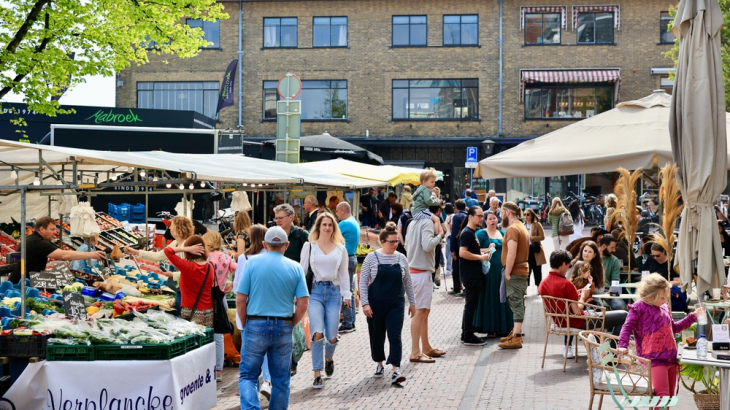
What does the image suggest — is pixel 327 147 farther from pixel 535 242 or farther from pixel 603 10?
pixel 603 10

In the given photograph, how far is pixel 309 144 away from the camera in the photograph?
2541 cm

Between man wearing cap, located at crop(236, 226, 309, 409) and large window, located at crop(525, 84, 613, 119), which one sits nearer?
man wearing cap, located at crop(236, 226, 309, 409)

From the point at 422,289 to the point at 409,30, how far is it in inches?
1136

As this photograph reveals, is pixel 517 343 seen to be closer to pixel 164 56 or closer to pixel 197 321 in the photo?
pixel 197 321

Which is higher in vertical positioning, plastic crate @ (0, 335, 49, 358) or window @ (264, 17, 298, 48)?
window @ (264, 17, 298, 48)

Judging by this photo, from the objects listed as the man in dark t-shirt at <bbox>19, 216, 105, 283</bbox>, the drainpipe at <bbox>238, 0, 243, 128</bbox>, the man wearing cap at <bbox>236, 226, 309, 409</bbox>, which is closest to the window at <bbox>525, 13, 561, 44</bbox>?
the drainpipe at <bbox>238, 0, 243, 128</bbox>

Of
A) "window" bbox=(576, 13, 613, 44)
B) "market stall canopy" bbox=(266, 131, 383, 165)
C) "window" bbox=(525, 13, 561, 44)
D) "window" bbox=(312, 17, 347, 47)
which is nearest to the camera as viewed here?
"market stall canopy" bbox=(266, 131, 383, 165)

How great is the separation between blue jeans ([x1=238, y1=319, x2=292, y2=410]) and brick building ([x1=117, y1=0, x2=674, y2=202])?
1201 inches

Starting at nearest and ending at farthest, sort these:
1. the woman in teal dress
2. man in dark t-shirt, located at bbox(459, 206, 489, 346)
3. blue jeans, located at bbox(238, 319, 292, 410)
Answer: blue jeans, located at bbox(238, 319, 292, 410) → man in dark t-shirt, located at bbox(459, 206, 489, 346) → the woman in teal dress

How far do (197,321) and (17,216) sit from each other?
34.8ft

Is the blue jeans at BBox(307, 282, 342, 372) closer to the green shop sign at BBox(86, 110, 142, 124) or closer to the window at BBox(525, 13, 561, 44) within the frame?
the green shop sign at BBox(86, 110, 142, 124)

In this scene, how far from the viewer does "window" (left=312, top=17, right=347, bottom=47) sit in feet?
124

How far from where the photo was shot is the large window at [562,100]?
3731 centimetres

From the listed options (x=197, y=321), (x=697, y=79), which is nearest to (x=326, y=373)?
(x=197, y=321)
